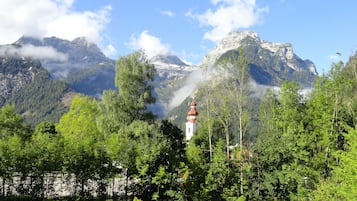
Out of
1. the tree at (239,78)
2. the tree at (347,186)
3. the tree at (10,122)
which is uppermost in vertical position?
the tree at (239,78)

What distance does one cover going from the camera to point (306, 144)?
125ft

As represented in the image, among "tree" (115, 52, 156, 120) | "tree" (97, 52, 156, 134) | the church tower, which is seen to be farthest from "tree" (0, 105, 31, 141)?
the church tower

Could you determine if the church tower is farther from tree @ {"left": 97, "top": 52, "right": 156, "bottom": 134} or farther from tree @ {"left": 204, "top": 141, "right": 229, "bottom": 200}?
tree @ {"left": 204, "top": 141, "right": 229, "bottom": 200}

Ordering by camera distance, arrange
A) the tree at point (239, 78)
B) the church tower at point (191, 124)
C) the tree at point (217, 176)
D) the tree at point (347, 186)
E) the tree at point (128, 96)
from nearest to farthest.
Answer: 1. the tree at point (347, 186)
2. the tree at point (217, 176)
3. the tree at point (239, 78)
4. the tree at point (128, 96)
5. the church tower at point (191, 124)

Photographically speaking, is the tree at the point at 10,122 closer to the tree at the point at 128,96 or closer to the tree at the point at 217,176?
the tree at the point at 128,96

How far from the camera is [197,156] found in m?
37.2

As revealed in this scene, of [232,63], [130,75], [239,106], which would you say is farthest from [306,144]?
[130,75]

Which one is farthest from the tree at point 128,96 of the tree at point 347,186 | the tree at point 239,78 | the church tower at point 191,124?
the church tower at point 191,124

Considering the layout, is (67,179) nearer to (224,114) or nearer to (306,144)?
(224,114)

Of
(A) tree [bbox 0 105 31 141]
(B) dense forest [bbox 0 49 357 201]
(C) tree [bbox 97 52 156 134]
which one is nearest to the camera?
(B) dense forest [bbox 0 49 357 201]

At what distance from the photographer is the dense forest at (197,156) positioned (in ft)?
95.0

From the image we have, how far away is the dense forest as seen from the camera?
1141 inches

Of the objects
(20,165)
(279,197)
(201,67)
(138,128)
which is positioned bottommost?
(279,197)

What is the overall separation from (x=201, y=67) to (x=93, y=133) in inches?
836
